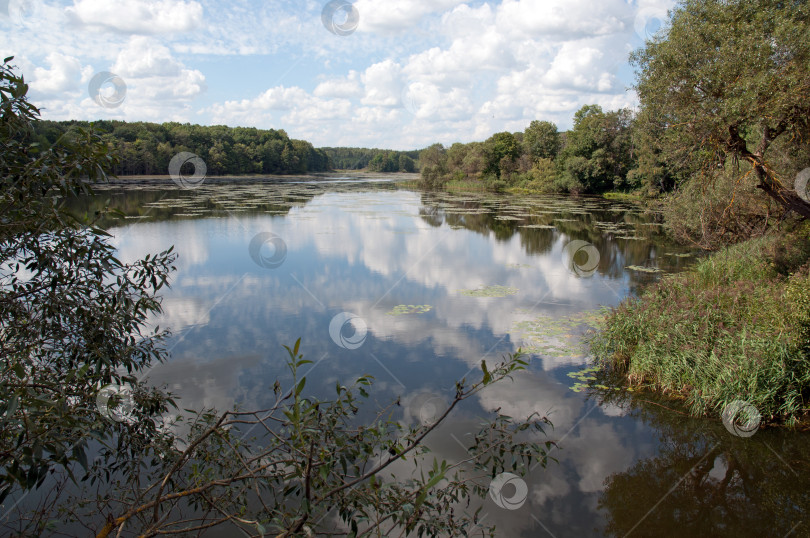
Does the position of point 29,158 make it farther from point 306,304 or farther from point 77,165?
point 306,304

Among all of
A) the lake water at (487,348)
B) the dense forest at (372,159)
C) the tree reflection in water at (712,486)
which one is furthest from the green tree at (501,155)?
the dense forest at (372,159)

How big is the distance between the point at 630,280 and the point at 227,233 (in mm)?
15487

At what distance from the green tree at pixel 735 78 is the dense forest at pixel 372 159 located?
126 m

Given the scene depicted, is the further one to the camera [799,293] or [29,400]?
[799,293]

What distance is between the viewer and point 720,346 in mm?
7496

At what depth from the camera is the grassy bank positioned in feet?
22.8

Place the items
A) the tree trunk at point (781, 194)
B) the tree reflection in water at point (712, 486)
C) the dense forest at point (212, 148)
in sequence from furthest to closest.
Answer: the dense forest at point (212, 148) < the tree trunk at point (781, 194) < the tree reflection in water at point (712, 486)

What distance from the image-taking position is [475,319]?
431 inches

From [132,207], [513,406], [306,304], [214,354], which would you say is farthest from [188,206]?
[513,406]

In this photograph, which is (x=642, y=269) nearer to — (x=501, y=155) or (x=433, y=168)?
(x=433, y=168)

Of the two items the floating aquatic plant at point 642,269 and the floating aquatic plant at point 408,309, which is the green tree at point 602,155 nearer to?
the floating aquatic plant at point 642,269

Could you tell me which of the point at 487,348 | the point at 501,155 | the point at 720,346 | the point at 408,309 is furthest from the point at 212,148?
the point at 720,346

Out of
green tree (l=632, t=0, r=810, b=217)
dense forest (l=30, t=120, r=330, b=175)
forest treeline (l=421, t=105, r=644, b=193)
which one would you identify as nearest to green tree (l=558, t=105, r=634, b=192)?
forest treeline (l=421, t=105, r=644, b=193)

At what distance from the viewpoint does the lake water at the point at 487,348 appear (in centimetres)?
547
